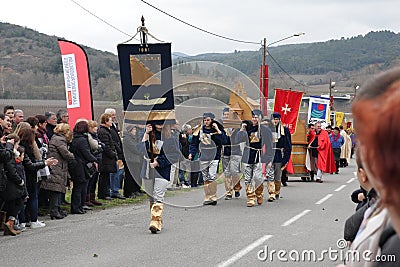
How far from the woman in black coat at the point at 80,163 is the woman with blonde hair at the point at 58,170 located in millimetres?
485

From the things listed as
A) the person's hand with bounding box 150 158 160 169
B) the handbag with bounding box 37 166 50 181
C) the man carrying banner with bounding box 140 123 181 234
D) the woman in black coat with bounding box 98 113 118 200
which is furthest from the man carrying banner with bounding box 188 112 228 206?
the handbag with bounding box 37 166 50 181

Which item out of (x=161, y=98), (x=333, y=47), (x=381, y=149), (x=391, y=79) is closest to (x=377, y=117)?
(x=381, y=149)

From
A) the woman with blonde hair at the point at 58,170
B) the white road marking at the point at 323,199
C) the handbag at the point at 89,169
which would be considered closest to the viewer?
the woman with blonde hair at the point at 58,170

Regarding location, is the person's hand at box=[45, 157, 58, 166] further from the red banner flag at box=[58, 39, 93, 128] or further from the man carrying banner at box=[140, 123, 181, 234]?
the red banner flag at box=[58, 39, 93, 128]

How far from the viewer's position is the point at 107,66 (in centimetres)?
4406

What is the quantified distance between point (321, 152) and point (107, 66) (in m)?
25.2

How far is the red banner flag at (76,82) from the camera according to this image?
596 inches

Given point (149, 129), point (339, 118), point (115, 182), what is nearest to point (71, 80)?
point (115, 182)

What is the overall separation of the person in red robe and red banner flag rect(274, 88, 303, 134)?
4.29 feet

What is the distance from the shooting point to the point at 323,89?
113000mm

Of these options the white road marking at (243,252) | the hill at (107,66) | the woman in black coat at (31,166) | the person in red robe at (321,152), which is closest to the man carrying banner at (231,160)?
the hill at (107,66)

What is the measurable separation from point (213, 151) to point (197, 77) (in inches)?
127

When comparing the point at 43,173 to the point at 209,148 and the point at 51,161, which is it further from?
the point at 209,148

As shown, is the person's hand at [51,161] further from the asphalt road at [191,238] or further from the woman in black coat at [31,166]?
the asphalt road at [191,238]
